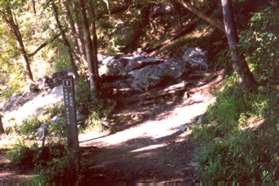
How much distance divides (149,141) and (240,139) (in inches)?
196

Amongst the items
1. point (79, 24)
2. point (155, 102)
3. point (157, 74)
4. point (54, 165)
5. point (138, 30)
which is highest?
point (138, 30)

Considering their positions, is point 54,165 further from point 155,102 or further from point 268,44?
point 155,102

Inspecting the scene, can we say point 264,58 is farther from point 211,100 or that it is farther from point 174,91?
point 174,91

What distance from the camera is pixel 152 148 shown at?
14.7 metres

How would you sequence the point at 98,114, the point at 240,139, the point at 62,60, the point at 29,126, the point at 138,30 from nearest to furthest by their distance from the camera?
the point at 240,139 → the point at 98,114 → the point at 29,126 → the point at 138,30 → the point at 62,60

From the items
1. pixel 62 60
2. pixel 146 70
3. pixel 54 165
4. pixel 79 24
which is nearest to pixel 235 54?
pixel 54 165

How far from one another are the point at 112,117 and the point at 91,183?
788 cm

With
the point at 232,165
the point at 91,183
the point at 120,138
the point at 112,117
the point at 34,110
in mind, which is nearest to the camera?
the point at 232,165

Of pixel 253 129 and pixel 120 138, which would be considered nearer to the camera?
pixel 253 129

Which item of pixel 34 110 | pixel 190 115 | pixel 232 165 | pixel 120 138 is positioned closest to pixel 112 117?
pixel 120 138

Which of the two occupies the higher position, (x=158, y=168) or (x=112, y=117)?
(x=112, y=117)

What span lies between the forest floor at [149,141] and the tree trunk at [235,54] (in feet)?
8.02

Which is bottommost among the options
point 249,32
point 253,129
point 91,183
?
point 91,183

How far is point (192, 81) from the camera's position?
806 inches
